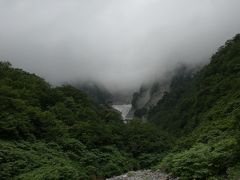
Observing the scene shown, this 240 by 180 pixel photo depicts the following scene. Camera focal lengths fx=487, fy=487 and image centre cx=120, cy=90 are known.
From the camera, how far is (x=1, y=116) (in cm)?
4744

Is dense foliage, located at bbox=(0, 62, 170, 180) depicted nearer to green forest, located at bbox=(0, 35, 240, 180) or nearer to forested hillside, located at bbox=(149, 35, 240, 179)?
green forest, located at bbox=(0, 35, 240, 180)

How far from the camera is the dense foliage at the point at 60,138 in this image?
39750mm

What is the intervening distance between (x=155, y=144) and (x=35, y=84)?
19323mm

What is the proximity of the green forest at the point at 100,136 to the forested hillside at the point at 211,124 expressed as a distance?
7 centimetres

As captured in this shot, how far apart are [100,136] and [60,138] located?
30.6 ft

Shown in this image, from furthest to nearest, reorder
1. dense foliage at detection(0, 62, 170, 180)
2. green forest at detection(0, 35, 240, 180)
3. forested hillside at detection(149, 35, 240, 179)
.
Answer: dense foliage at detection(0, 62, 170, 180) → green forest at detection(0, 35, 240, 180) → forested hillside at detection(149, 35, 240, 179)

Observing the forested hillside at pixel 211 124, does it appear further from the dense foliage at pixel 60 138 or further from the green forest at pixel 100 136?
the dense foliage at pixel 60 138

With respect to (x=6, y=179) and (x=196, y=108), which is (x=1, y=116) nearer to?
(x=6, y=179)

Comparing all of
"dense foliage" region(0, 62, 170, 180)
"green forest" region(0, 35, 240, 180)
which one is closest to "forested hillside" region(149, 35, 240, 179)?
"green forest" region(0, 35, 240, 180)

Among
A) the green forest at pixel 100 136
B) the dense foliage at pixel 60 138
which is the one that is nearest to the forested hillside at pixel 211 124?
the green forest at pixel 100 136

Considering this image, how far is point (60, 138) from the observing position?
51.7 m

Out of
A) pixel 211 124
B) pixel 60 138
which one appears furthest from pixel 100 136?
pixel 211 124

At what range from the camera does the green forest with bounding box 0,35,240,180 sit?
31.3m

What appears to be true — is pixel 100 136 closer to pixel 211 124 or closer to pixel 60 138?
pixel 60 138
